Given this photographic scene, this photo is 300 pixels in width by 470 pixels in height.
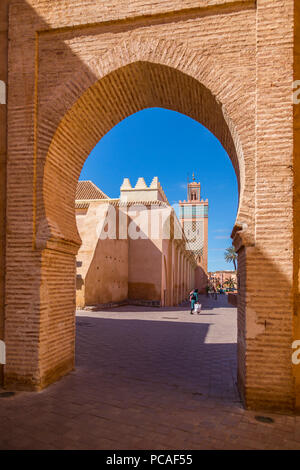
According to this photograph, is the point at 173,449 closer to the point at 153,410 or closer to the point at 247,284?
the point at 153,410

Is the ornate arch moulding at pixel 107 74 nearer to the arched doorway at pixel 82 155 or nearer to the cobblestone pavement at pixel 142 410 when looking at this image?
the arched doorway at pixel 82 155

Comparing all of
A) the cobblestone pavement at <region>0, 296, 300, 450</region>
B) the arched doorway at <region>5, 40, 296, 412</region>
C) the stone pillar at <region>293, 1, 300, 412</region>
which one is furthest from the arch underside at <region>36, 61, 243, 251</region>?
the cobblestone pavement at <region>0, 296, 300, 450</region>

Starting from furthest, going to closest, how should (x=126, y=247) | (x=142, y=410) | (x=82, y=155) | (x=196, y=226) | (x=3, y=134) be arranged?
(x=196, y=226), (x=126, y=247), (x=82, y=155), (x=3, y=134), (x=142, y=410)

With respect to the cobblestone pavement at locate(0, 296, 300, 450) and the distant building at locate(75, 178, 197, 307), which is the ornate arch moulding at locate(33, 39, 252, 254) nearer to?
the cobblestone pavement at locate(0, 296, 300, 450)

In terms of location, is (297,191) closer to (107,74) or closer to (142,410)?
(107,74)

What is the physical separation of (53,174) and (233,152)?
2917mm

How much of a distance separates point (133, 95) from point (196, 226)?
2029 inches

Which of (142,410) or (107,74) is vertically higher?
(107,74)

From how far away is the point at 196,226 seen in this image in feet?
186

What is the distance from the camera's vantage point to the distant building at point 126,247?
16078 millimetres

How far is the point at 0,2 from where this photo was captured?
542cm

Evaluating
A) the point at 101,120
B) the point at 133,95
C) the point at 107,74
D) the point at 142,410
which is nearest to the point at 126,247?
the point at 101,120

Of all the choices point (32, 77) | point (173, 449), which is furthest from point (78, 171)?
point (173, 449)

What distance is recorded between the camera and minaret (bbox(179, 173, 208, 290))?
53375 mm
